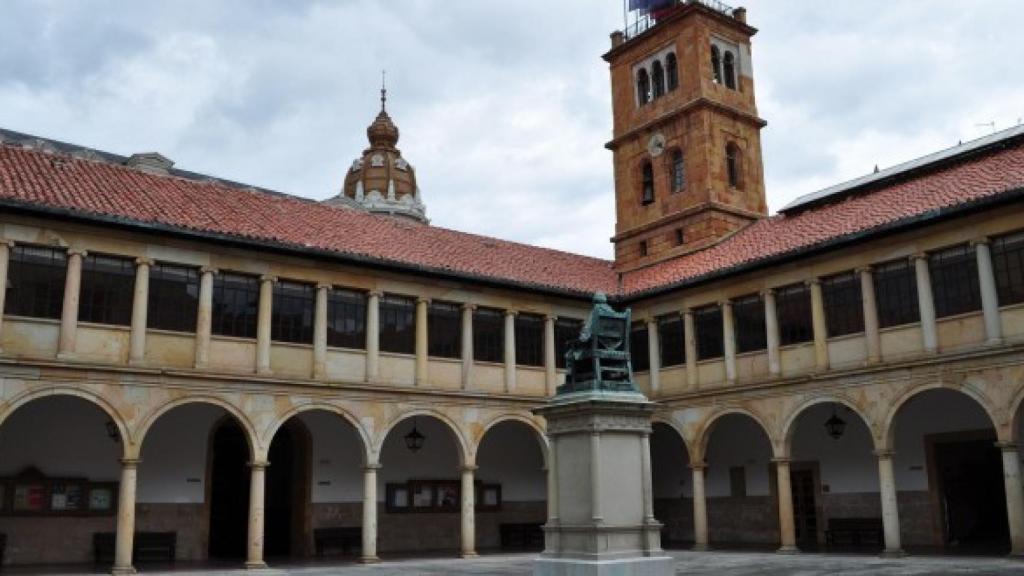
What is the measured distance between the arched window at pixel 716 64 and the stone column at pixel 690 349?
10.5 m

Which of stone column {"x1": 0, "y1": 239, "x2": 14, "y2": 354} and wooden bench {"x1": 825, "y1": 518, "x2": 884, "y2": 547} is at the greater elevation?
stone column {"x1": 0, "y1": 239, "x2": 14, "y2": 354}

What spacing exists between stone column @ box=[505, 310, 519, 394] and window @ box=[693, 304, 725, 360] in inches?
186

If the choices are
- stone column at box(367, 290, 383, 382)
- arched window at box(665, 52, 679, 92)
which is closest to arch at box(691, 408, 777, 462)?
stone column at box(367, 290, 383, 382)

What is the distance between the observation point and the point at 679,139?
1253 inches

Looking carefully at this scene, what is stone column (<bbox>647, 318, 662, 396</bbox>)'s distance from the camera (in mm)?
26047

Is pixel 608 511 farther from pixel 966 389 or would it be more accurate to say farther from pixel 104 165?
pixel 104 165

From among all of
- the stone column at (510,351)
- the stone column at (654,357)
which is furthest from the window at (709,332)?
the stone column at (510,351)

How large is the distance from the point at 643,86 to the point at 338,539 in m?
18.8

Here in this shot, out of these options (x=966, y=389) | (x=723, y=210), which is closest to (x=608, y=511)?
(x=966, y=389)

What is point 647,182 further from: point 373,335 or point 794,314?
point 373,335

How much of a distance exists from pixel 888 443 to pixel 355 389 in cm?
1169

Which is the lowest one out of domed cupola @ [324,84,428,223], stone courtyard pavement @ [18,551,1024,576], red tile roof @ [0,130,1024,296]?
stone courtyard pavement @ [18,551,1024,576]

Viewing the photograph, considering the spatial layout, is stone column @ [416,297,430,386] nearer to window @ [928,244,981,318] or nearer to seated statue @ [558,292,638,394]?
seated statue @ [558,292,638,394]

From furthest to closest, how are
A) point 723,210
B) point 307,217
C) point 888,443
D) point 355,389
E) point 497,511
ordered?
point 723,210 → point 497,511 → point 307,217 → point 355,389 → point 888,443
